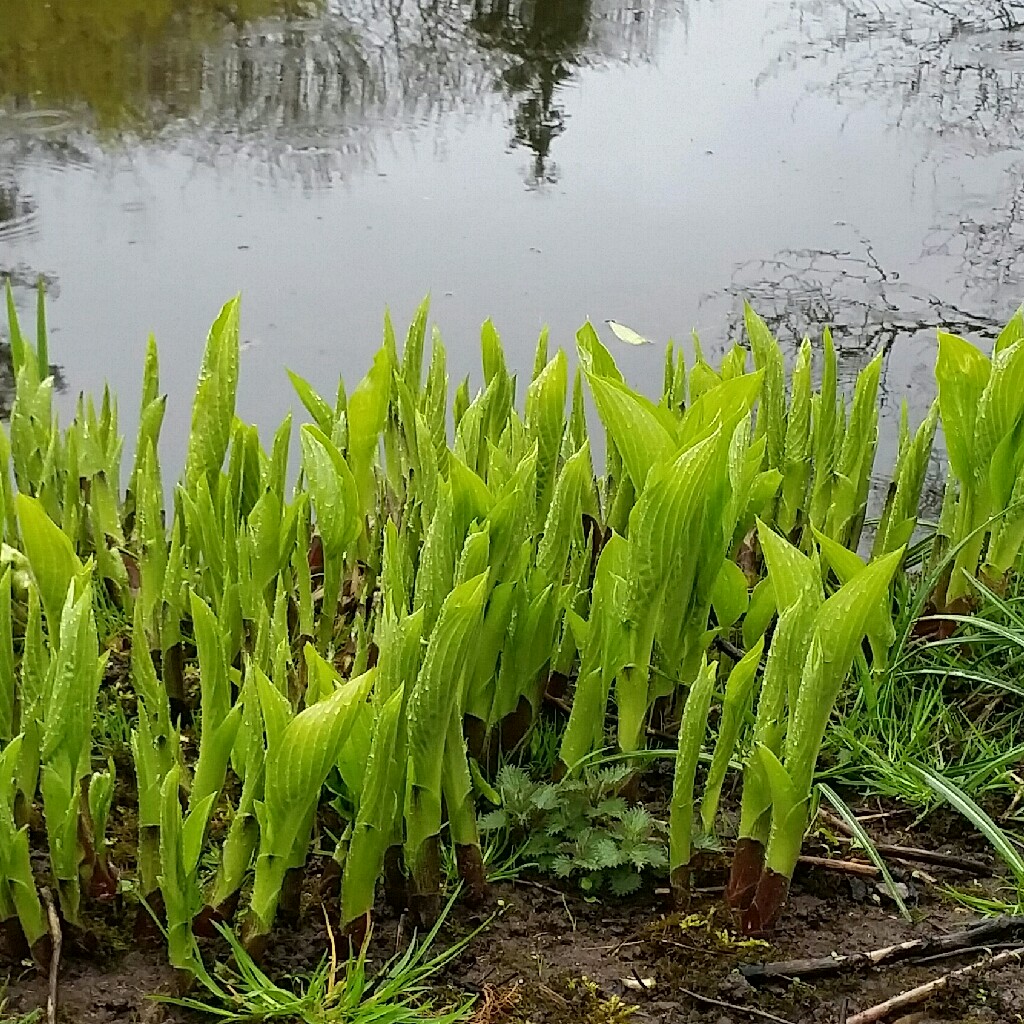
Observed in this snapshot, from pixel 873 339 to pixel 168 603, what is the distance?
2.19 meters

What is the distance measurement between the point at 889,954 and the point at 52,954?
85 cm

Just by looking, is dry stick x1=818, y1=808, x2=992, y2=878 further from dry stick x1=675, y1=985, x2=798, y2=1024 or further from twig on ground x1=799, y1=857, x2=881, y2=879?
dry stick x1=675, y1=985, x2=798, y2=1024

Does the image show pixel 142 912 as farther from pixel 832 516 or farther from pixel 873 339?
pixel 873 339

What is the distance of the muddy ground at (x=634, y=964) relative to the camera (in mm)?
1157

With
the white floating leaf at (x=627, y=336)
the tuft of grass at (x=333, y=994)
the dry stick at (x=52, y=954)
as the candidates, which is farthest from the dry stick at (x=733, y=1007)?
the white floating leaf at (x=627, y=336)

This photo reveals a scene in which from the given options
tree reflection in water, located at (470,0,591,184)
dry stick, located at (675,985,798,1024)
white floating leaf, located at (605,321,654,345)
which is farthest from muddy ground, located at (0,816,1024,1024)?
tree reflection in water, located at (470,0,591,184)

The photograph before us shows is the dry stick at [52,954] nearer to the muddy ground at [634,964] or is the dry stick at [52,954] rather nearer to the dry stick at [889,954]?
the muddy ground at [634,964]

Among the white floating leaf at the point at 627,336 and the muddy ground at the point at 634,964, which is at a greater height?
the white floating leaf at the point at 627,336

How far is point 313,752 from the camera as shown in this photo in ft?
3.44

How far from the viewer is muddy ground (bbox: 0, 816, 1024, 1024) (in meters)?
1.16

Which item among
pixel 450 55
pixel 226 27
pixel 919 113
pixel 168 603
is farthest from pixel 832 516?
pixel 226 27

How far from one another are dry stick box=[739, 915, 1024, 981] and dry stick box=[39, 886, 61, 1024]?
680mm

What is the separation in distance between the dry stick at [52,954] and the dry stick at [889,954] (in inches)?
26.8

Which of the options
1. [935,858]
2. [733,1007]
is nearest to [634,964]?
[733,1007]
